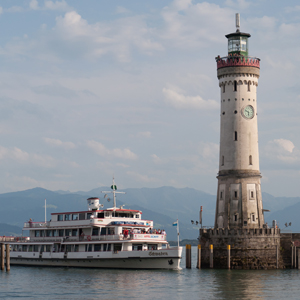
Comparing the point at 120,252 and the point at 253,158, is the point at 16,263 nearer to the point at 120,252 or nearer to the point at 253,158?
the point at 120,252

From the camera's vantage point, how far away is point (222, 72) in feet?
267

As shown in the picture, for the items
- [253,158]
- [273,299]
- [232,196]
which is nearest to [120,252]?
[232,196]

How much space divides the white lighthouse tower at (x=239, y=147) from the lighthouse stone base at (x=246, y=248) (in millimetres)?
2431

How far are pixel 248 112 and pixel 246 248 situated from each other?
716 inches

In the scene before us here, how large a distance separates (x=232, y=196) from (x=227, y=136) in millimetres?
8101

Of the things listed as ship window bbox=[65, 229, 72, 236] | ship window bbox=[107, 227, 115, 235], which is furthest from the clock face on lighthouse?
ship window bbox=[65, 229, 72, 236]

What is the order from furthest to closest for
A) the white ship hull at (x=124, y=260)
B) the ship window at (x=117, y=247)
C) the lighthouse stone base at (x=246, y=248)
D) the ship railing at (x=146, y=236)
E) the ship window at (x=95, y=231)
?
the ship window at (x=95, y=231) < the lighthouse stone base at (x=246, y=248) < the ship window at (x=117, y=247) < the ship railing at (x=146, y=236) < the white ship hull at (x=124, y=260)

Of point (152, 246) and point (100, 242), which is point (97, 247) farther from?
point (152, 246)

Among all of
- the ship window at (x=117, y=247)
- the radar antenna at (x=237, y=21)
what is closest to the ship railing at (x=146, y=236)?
the ship window at (x=117, y=247)

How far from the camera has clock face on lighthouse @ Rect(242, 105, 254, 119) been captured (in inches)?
3142

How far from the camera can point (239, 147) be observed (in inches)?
3127

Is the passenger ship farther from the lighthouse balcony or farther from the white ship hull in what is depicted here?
the lighthouse balcony

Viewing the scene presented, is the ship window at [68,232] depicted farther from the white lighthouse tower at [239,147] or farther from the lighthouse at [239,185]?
the white lighthouse tower at [239,147]

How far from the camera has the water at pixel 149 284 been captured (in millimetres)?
53094
